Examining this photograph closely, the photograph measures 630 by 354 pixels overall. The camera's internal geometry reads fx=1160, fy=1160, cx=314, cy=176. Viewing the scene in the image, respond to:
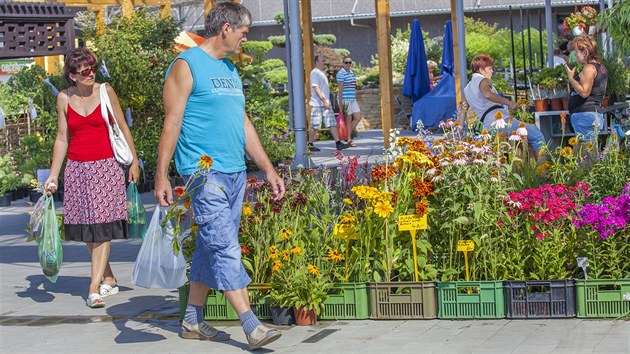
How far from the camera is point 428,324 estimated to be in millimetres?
6461

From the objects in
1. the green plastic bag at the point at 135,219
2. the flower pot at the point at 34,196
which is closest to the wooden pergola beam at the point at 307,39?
the flower pot at the point at 34,196

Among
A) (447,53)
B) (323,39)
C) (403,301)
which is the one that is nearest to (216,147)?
(403,301)

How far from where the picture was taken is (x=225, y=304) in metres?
6.74

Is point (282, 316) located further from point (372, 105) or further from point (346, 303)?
point (372, 105)

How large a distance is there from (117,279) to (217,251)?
2853 mm

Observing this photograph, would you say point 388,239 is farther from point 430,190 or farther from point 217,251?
point 217,251

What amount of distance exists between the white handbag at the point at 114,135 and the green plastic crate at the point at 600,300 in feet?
10.5

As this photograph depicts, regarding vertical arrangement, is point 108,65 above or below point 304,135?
above

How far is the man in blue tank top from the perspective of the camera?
19.5 feet

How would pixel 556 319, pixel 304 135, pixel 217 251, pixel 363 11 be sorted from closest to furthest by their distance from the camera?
pixel 217 251 → pixel 556 319 → pixel 304 135 → pixel 363 11

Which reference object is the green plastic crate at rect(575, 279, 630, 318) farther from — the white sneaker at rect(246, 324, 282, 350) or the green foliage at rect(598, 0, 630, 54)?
the green foliage at rect(598, 0, 630, 54)

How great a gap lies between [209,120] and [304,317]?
4.24 ft

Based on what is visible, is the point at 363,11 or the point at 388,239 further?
the point at 363,11

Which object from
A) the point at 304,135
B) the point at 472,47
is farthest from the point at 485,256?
the point at 472,47
